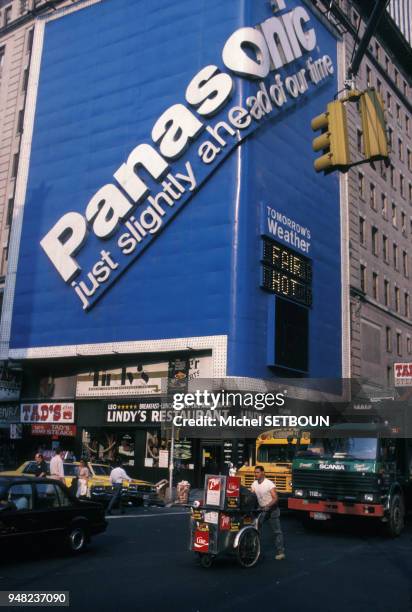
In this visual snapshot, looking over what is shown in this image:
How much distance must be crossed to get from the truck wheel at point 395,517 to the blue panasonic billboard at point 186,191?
13.3 metres

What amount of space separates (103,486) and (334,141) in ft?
58.0

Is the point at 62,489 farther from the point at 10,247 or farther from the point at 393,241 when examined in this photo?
the point at 393,241

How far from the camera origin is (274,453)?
23.8 m

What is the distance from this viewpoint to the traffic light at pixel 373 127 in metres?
8.74

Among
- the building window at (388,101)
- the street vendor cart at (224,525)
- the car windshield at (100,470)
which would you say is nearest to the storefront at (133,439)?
the car windshield at (100,470)

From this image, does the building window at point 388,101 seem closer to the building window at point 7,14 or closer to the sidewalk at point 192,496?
the building window at point 7,14

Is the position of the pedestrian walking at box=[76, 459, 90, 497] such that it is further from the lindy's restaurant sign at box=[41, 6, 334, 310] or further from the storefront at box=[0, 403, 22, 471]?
the storefront at box=[0, 403, 22, 471]

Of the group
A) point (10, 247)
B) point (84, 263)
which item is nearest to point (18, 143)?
point (10, 247)

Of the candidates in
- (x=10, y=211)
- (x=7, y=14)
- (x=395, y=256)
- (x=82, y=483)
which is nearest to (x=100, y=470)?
(x=82, y=483)

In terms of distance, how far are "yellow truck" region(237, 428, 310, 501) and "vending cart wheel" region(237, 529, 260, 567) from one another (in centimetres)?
883

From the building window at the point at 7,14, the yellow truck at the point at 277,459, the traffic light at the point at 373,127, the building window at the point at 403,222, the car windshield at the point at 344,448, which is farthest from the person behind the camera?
the building window at the point at 403,222

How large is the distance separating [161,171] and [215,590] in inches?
1066

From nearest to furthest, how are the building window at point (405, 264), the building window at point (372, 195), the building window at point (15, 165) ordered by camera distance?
the building window at point (15, 165), the building window at point (372, 195), the building window at point (405, 264)

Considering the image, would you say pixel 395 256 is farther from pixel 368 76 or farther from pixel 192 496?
pixel 192 496
